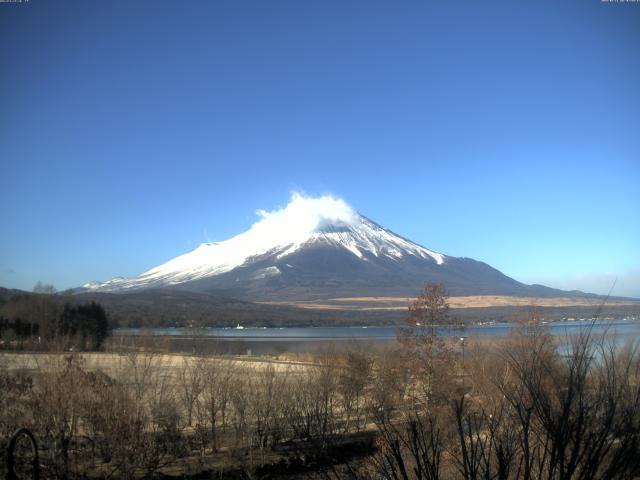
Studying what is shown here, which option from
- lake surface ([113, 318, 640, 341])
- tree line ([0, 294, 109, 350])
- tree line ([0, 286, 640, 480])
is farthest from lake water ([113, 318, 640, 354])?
tree line ([0, 294, 109, 350])

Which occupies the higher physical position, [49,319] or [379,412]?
[379,412]

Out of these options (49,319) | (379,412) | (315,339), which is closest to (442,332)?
(379,412)

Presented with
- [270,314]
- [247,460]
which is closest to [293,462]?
[247,460]

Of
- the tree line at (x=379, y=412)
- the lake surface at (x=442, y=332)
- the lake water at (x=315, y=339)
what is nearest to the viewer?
the tree line at (x=379, y=412)

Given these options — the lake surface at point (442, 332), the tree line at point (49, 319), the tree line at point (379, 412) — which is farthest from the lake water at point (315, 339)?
the tree line at point (49, 319)

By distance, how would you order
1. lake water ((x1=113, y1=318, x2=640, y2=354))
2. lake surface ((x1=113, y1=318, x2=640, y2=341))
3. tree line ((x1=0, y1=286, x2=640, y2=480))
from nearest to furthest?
tree line ((x1=0, y1=286, x2=640, y2=480))
lake surface ((x1=113, y1=318, x2=640, y2=341))
lake water ((x1=113, y1=318, x2=640, y2=354))

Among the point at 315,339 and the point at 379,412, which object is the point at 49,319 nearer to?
the point at 315,339

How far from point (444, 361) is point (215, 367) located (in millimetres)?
10911

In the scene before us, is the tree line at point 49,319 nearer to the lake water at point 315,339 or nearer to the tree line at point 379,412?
the lake water at point 315,339

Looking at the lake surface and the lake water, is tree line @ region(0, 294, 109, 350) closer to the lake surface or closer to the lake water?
the lake water

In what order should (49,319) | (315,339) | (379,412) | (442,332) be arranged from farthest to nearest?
(315,339)
(49,319)
(442,332)
(379,412)

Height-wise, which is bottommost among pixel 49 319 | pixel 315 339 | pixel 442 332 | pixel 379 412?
pixel 315 339

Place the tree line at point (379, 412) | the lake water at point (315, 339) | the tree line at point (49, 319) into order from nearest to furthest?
1. the tree line at point (379, 412)
2. the lake water at point (315, 339)
3. the tree line at point (49, 319)

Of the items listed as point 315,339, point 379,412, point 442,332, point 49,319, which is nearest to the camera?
point 379,412
